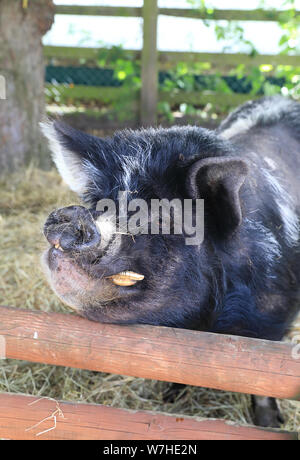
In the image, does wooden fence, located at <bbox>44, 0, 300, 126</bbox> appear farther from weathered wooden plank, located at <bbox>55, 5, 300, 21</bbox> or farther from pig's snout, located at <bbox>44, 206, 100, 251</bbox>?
pig's snout, located at <bbox>44, 206, 100, 251</bbox>

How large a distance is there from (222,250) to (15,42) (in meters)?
3.54

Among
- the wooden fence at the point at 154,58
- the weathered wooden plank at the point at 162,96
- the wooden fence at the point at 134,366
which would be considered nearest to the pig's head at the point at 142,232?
the wooden fence at the point at 134,366

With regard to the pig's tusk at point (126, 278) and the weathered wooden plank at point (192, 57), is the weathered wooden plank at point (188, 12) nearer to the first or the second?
the weathered wooden plank at point (192, 57)

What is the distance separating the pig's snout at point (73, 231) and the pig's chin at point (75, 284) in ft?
0.18

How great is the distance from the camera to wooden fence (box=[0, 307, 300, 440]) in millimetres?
1617

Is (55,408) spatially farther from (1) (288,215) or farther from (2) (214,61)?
(2) (214,61)

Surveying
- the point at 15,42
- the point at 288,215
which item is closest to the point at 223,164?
the point at 288,215

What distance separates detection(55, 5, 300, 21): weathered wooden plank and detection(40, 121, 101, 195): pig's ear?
13.8 feet

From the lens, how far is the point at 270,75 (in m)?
6.14

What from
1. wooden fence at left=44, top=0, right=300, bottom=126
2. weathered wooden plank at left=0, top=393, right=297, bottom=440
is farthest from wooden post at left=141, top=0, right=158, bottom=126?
weathered wooden plank at left=0, top=393, right=297, bottom=440

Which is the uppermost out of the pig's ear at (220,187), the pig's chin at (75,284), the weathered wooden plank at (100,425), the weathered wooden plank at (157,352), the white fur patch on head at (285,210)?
the white fur patch on head at (285,210)

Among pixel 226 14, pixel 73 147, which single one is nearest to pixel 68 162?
pixel 73 147

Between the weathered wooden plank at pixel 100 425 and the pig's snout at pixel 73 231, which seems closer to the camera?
the pig's snout at pixel 73 231

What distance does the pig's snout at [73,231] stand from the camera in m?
1.58
